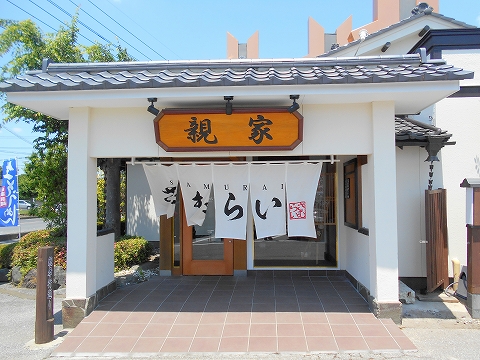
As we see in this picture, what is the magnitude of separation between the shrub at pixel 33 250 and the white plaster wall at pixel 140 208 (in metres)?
4.25

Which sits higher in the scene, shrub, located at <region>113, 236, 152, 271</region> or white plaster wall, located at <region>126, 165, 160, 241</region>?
white plaster wall, located at <region>126, 165, 160, 241</region>

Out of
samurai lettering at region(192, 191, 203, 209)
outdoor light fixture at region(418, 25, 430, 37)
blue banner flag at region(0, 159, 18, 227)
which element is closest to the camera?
samurai lettering at region(192, 191, 203, 209)

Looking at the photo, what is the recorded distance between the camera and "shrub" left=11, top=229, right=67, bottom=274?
893 centimetres

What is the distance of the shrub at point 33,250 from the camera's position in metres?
8.93

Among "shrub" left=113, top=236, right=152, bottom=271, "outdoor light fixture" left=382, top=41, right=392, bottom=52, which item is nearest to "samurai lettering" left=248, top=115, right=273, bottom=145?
"shrub" left=113, top=236, right=152, bottom=271

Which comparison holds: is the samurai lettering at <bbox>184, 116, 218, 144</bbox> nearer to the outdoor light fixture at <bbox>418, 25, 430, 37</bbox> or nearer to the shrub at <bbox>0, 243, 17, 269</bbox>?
the shrub at <bbox>0, 243, 17, 269</bbox>

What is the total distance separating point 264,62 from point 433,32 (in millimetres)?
4380

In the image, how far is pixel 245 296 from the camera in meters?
7.25

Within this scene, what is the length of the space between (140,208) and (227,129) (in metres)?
8.83

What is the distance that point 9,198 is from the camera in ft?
33.7

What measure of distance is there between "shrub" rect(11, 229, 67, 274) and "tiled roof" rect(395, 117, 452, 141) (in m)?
8.32

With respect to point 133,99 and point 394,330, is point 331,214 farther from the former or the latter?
point 133,99

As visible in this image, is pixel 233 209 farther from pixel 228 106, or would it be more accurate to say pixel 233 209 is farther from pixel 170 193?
pixel 228 106

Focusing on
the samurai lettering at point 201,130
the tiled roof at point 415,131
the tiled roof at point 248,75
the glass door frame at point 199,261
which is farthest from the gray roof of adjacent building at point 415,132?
the glass door frame at point 199,261
